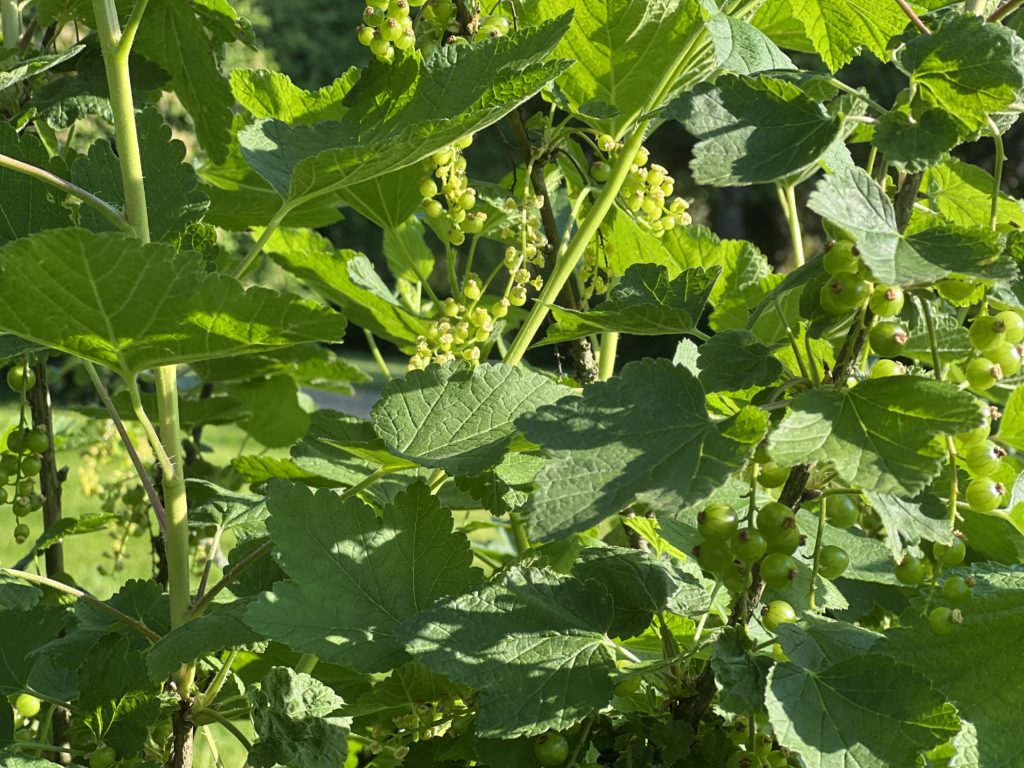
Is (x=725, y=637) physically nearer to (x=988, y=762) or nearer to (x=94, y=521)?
(x=988, y=762)

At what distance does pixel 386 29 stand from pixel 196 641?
48 centimetres

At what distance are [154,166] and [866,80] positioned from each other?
1067 cm

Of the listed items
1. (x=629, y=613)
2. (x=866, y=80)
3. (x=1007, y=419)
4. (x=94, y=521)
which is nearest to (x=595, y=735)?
(x=629, y=613)

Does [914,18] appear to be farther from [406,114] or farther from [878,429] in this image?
[406,114]

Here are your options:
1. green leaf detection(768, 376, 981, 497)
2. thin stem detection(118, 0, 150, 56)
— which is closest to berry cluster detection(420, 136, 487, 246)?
thin stem detection(118, 0, 150, 56)

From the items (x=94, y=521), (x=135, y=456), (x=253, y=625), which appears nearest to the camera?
(x=253, y=625)

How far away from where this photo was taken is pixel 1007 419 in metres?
0.73

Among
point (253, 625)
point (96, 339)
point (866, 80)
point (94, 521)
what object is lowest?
point (866, 80)

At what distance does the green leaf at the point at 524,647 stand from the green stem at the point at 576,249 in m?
0.25

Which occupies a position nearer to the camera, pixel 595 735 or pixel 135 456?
pixel 595 735

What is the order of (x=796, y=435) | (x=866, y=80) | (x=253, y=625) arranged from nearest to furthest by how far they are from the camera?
(x=796, y=435) → (x=253, y=625) → (x=866, y=80)

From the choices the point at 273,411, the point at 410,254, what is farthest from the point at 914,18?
the point at 273,411

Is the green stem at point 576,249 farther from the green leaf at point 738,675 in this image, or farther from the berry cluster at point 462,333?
the green leaf at point 738,675

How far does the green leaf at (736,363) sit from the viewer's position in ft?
2.08
